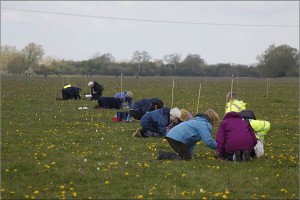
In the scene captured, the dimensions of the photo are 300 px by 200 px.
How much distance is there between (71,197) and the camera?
295 inches

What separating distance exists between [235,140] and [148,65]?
125837 millimetres

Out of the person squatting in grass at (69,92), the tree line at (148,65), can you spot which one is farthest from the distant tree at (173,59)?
the person squatting in grass at (69,92)

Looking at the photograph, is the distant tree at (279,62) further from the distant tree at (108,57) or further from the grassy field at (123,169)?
the grassy field at (123,169)

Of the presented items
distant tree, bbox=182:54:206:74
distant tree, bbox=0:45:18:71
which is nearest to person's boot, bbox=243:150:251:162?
distant tree, bbox=0:45:18:71

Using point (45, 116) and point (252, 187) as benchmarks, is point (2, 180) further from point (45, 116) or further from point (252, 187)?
point (45, 116)

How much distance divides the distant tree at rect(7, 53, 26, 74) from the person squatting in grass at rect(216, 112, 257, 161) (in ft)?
331

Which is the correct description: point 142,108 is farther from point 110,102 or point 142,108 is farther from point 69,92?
point 69,92

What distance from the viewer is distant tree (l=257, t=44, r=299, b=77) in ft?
368

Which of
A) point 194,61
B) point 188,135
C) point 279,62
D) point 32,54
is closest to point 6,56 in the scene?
point 32,54

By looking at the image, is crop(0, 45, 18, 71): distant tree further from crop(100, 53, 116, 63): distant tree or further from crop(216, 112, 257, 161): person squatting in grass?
crop(216, 112, 257, 161): person squatting in grass

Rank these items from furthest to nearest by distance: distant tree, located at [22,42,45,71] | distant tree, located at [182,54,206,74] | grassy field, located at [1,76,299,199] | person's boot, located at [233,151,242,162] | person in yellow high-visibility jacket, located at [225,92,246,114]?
distant tree, located at [182,54,206,74] < distant tree, located at [22,42,45,71] < person in yellow high-visibility jacket, located at [225,92,246,114] < person's boot, located at [233,151,242,162] < grassy field, located at [1,76,299,199]

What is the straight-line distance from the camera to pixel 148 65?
5349 inches

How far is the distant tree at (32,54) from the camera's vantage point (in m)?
128

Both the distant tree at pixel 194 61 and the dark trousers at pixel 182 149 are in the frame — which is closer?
the dark trousers at pixel 182 149
